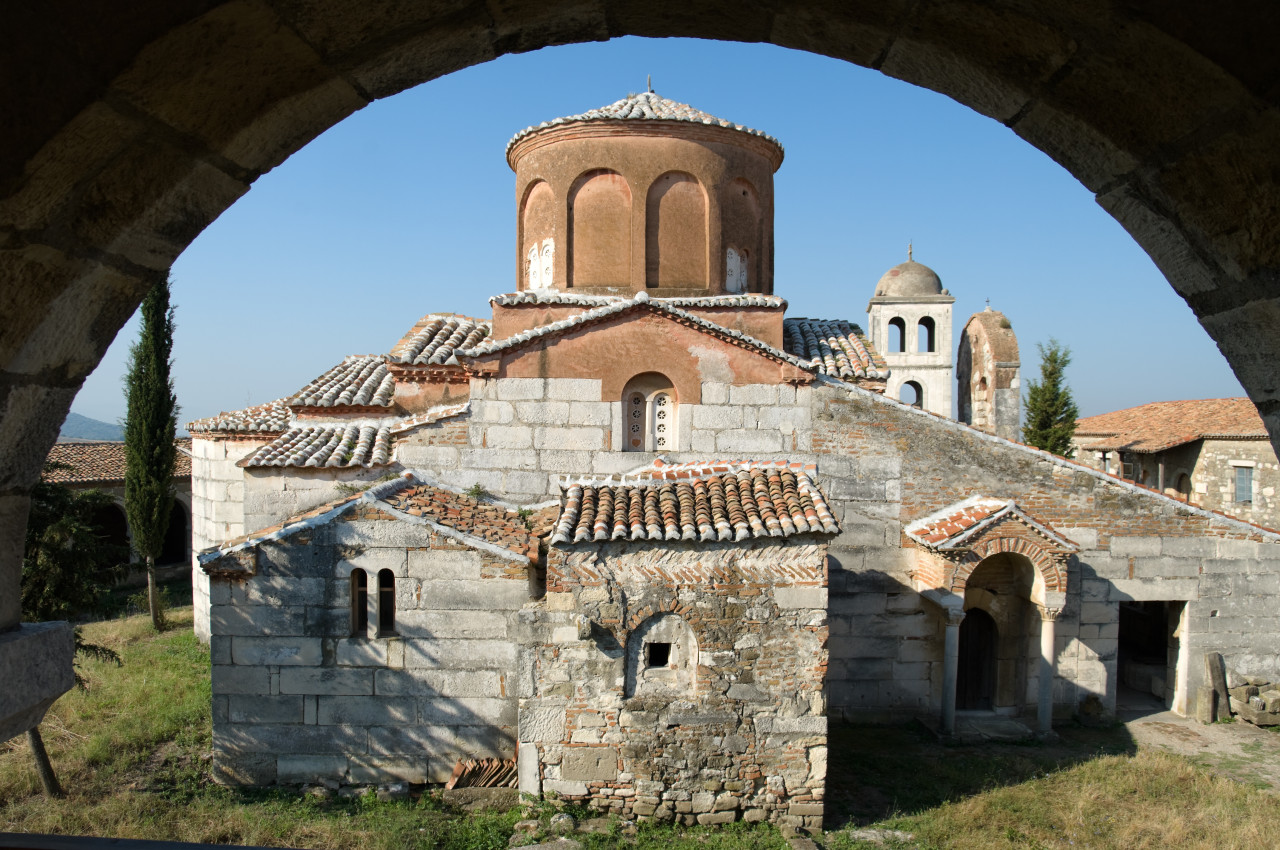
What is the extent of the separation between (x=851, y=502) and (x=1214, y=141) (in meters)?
8.36

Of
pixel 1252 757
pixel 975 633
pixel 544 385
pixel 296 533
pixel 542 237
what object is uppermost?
pixel 542 237

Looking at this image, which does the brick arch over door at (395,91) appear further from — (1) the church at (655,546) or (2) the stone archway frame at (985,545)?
(2) the stone archway frame at (985,545)

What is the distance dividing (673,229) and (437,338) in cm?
375

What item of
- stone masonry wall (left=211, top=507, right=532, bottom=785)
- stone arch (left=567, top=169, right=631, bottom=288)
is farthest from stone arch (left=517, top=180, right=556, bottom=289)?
stone masonry wall (left=211, top=507, right=532, bottom=785)

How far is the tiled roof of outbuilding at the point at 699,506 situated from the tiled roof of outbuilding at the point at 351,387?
13.2 feet

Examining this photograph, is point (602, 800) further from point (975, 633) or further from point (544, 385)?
point (975, 633)

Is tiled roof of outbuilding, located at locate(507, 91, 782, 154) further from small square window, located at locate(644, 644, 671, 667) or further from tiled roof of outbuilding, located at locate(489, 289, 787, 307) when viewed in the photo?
small square window, located at locate(644, 644, 671, 667)

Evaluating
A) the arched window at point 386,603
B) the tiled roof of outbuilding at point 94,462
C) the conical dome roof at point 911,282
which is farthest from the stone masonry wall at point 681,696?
the conical dome roof at point 911,282

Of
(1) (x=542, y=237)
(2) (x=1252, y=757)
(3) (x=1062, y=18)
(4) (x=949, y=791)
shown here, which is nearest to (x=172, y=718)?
(1) (x=542, y=237)

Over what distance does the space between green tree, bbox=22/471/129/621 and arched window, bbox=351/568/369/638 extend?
8.29 feet

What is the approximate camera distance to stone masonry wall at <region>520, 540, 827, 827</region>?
6812 millimetres

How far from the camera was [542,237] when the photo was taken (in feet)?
39.2

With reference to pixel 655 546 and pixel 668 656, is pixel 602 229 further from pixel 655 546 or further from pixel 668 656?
pixel 668 656

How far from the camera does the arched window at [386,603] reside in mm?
7707
